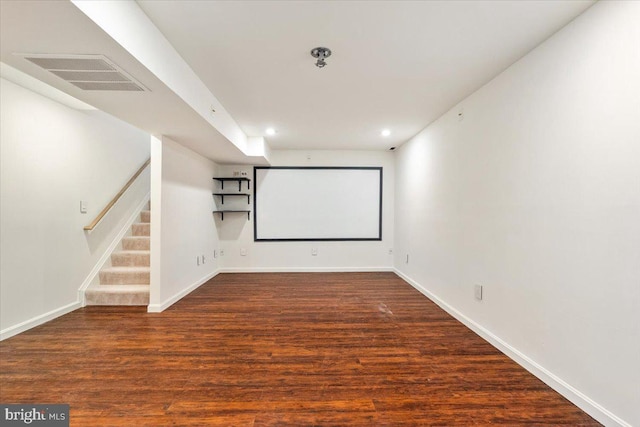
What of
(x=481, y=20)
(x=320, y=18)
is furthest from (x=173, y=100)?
(x=481, y=20)

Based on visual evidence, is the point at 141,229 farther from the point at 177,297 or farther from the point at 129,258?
the point at 177,297

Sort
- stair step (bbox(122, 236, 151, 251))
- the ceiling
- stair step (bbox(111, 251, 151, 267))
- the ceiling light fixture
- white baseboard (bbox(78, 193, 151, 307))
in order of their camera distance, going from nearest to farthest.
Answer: the ceiling, the ceiling light fixture, white baseboard (bbox(78, 193, 151, 307)), stair step (bbox(111, 251, 151, 267)), stair step (bbox(122, 236, 151, 251))

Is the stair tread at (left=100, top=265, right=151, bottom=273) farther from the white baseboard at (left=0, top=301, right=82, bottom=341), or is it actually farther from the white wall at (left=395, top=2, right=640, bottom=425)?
the white wall at (left=395, top=2, right=640, bottom=425)

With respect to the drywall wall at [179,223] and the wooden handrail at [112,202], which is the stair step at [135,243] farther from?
the drywall wall at [179,223]

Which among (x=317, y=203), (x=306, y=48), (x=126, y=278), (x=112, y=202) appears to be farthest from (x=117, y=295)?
(x=306, y=48)

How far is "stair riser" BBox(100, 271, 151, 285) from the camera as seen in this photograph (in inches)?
141

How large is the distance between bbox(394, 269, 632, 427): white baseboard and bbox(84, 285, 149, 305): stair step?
390cm

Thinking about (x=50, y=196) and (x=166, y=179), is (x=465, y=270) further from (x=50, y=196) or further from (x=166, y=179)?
(x=50, y=196)

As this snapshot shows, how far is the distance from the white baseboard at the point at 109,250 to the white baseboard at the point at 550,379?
456 centimetres

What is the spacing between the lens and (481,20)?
5.63ft

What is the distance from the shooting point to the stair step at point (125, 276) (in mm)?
3588

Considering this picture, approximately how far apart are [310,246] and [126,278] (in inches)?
119

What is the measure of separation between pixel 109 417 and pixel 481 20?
10.9 feet

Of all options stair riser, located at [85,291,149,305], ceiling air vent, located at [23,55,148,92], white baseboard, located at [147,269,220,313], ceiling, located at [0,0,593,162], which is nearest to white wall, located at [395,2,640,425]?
ceiling, located at [0,0,593,162]
